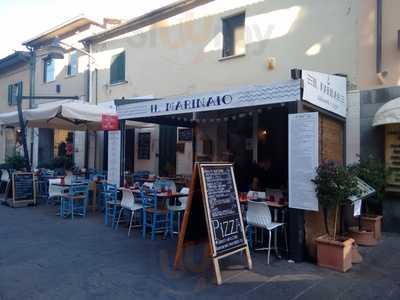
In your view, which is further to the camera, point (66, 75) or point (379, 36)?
point (66, 75)

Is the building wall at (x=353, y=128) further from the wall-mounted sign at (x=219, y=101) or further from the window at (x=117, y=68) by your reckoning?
the window at (x=117, y=68)

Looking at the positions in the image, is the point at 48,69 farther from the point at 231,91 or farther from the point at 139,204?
the point at 231,91

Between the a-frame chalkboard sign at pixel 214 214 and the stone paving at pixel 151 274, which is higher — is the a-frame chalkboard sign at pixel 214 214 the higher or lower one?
the higher one

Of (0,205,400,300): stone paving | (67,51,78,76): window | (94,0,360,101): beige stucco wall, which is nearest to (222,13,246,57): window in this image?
(94,0,360,101): beige stucco wall

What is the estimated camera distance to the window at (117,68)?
43.1 ft

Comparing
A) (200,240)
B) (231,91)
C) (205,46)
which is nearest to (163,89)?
(205,46)

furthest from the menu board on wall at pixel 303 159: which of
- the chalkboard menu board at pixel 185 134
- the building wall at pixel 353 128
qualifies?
the chalkboard menu board at pixel 185 134

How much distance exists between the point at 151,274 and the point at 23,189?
685 centimetres

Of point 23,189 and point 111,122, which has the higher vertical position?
point 111,122

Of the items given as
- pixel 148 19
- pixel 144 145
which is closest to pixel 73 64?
pixel 148 19

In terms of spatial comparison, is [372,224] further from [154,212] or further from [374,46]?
[154,212]

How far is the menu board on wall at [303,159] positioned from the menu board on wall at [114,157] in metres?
4.25

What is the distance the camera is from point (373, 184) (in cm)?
661

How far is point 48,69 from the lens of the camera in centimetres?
1630
